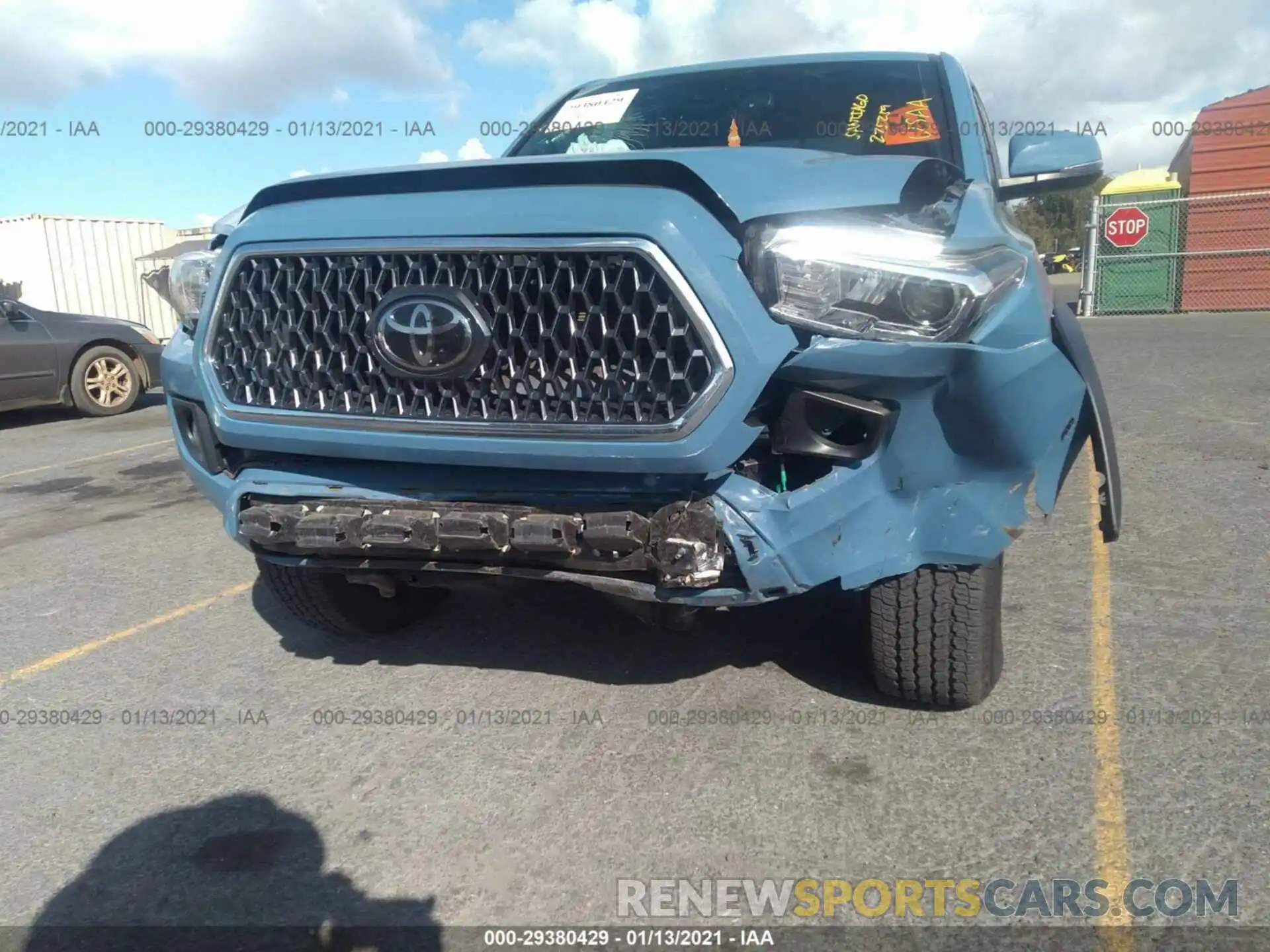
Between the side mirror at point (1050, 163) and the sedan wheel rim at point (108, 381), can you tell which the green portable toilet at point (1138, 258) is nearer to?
the side mirror at point (1050, 163)

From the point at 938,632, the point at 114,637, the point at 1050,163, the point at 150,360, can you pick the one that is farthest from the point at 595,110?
the point at 150,360

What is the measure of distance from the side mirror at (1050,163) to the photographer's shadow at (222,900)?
9.31 feet

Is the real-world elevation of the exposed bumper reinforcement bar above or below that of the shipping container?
above

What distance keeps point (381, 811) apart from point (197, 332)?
1381 millimetres

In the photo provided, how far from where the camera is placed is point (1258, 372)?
8695 millimetres

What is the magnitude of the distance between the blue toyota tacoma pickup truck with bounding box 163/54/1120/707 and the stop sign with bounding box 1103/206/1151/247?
15.8m

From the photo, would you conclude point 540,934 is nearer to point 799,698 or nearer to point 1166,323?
point 799,698

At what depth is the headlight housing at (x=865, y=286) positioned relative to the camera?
2.12 m

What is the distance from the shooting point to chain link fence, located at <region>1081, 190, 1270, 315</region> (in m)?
15.5

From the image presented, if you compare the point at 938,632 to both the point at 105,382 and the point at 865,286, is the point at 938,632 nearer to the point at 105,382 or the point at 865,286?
the point at 865,286

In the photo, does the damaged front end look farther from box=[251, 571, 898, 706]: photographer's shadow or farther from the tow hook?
box=[251, 571, 898, 706]: photographer's shadow

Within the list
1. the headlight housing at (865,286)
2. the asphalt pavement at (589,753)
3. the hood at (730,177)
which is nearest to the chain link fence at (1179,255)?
the asphalt pavement at (589,753)

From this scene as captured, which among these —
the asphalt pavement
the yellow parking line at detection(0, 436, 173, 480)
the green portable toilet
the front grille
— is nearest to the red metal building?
the green portable toilet

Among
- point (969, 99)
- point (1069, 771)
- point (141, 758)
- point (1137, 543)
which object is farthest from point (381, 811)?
point (1137, 543)
